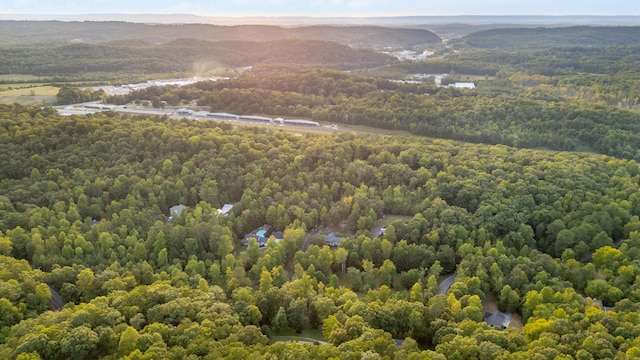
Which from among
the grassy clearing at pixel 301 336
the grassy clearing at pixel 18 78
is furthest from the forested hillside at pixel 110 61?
the grassy clearing at pixel 301 336

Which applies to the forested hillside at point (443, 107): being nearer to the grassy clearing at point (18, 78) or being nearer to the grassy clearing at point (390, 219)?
the grassy clearing at point (390, 219)

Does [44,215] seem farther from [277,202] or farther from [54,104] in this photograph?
[54,104]

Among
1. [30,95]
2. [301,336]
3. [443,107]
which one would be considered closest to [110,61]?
[30,95]

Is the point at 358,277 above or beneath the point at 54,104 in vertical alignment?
beneath

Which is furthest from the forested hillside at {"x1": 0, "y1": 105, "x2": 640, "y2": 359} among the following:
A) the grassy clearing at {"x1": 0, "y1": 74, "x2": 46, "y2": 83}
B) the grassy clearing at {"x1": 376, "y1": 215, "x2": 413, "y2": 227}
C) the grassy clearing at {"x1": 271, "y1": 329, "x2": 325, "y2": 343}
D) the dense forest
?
the grassy clearing at {"x1": 0, "y1": 74, "x2": 46, "y2": 83}

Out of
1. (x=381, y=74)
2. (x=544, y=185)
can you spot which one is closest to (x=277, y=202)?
(x=544, y=185)
